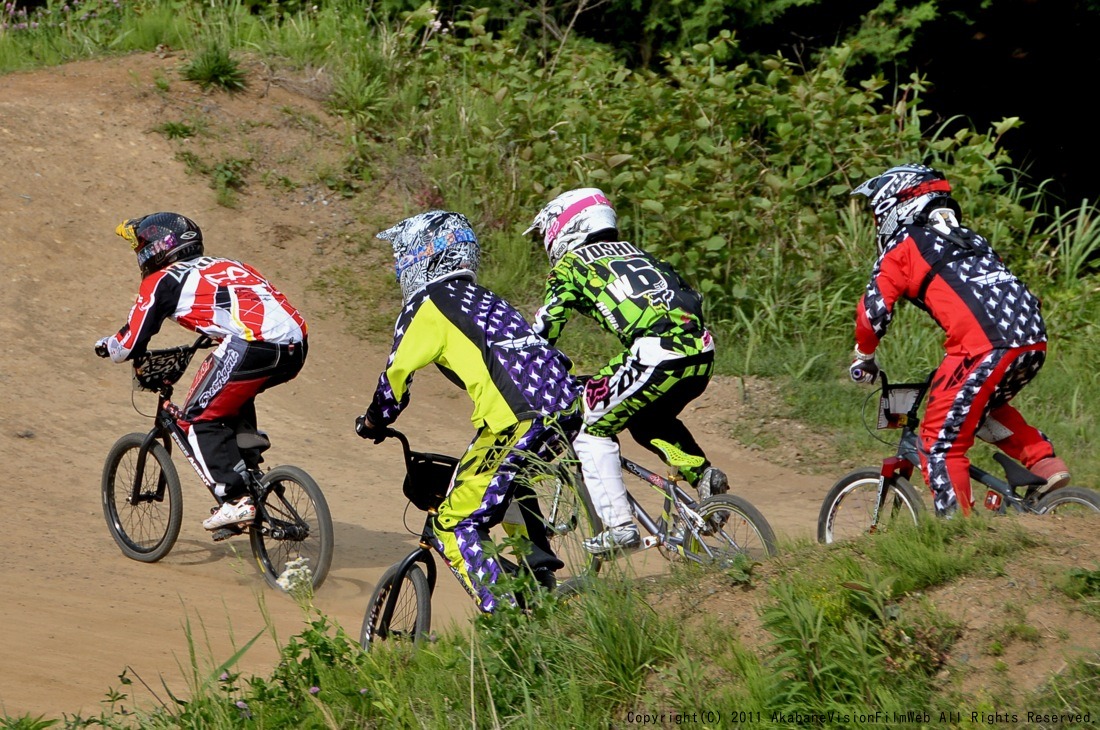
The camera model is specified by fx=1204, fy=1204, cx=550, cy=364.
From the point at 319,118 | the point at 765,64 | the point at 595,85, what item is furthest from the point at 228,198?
the point at 765,64

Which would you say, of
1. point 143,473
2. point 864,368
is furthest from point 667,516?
point 143,473

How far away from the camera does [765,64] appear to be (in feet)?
37.1

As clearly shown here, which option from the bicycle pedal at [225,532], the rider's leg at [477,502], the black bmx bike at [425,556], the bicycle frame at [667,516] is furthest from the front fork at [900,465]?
the bicycle pedal at [225,532]

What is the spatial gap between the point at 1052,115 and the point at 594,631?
12.5 meters

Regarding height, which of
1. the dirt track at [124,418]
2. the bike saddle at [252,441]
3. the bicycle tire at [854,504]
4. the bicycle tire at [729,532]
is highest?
the bicycle tire at [729,532]

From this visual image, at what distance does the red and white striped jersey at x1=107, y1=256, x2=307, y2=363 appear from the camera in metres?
6.63

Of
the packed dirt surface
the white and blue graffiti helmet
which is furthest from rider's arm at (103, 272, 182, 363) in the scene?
the white and blue graffiti helmet

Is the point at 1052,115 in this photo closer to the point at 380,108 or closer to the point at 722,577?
the point at 380,108

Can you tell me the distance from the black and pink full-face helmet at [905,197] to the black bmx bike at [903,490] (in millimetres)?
842

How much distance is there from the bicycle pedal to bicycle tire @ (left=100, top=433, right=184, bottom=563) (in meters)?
0.27

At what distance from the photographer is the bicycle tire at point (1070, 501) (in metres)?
5.66

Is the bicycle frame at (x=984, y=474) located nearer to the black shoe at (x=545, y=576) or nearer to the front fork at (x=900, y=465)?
the front fork at (x=900, y=465)

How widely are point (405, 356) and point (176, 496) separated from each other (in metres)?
2.48

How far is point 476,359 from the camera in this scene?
4.97 meters
